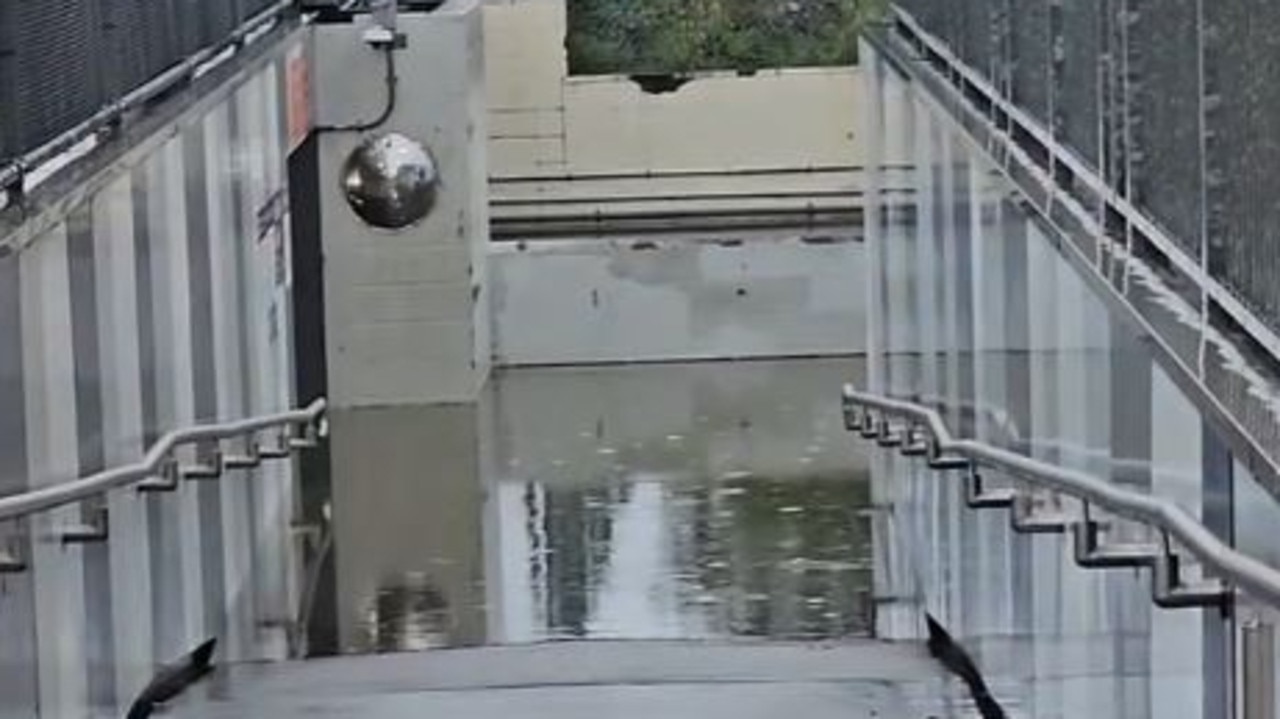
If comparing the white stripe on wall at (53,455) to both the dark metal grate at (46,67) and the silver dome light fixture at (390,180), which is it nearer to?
the dark metal grate at (46,67)

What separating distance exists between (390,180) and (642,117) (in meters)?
4.35

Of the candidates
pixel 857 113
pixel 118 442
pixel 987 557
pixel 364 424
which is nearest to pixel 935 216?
pixel 987 557

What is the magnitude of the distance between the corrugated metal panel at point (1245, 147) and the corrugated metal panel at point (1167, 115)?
0.52ft

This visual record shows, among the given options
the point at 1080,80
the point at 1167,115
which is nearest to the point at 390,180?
the point at 1080,80

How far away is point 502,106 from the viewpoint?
66.8 ft

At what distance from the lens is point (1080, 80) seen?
6.25 meters

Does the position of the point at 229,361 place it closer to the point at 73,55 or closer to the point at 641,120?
the point at 73,55

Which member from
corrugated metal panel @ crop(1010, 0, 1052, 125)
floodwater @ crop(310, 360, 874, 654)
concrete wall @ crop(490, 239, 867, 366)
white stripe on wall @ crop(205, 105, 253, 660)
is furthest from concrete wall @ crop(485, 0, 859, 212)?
corrugated metal panel @ crop(1010, 0, 1052, 125)

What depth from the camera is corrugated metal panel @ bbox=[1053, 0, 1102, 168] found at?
5961 millimetres

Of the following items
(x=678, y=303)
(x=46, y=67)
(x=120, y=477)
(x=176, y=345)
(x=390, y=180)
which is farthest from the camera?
(x=678, y=303)

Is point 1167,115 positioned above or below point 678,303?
above

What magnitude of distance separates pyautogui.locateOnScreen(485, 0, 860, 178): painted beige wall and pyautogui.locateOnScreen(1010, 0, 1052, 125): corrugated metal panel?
41.1ft

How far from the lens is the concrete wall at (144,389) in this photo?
6.02 m

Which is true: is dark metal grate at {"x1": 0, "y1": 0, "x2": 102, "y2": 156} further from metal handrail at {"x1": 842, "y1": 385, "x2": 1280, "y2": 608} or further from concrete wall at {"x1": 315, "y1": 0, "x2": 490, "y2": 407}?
concrete wall at {"x1": 315, "y1": 0, "x2": 490, "y2": 407}
